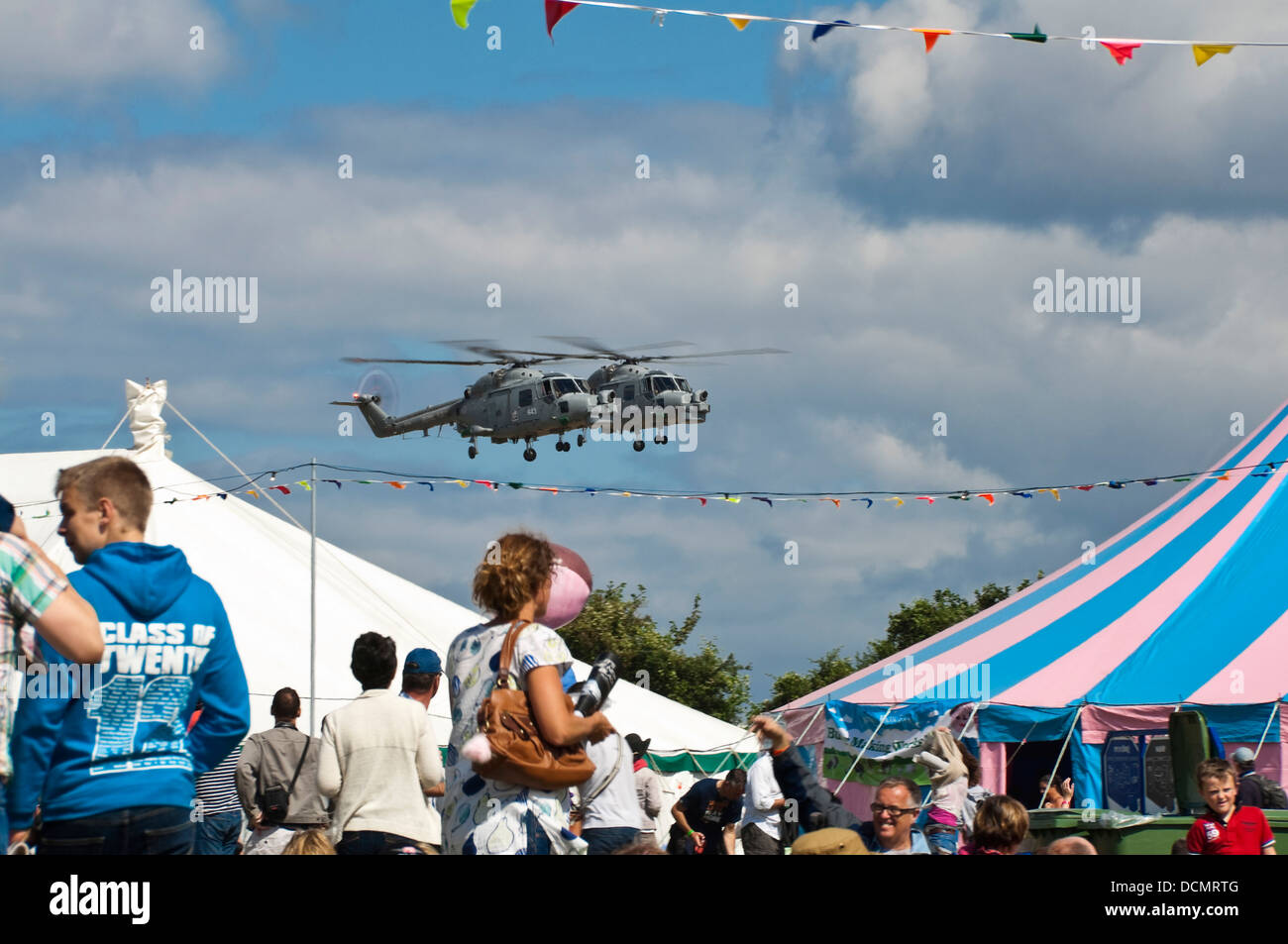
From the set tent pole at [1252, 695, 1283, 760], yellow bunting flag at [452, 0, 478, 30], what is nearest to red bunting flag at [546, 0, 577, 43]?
yellow bunting flag at [452, 0, 478, 30]

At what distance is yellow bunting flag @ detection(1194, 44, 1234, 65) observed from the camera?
8.98 m

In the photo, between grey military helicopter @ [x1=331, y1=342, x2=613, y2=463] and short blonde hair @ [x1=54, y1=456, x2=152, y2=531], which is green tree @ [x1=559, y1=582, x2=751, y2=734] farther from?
short blonde hair @ [x1=54, y1=456, x2=152, y2=531]

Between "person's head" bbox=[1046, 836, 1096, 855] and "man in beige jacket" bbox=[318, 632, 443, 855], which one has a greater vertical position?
"man in beige jacket" bbox=[318, 632, 443, 855]

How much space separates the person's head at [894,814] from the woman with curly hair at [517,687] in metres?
1.66

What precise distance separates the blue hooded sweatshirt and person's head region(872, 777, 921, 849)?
265 cm

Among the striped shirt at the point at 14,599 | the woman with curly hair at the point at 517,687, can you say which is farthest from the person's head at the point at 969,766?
the striped shirt at the point at 14,599

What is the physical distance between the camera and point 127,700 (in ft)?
10.6

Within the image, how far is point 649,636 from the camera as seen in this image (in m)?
39.2

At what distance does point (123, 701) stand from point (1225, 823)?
375cm

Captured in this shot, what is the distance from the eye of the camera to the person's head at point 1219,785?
493 cm

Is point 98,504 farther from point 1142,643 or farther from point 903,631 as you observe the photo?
point 903,631

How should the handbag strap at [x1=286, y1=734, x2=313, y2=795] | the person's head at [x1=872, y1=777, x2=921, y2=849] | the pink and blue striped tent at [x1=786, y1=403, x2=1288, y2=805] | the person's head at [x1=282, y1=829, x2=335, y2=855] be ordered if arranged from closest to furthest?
the person's head at [x1=282, y1=829, x2=335, y2=855] → the person's head at [x1=872, y1=777, x2=921, y2=849] → the handbag strap at [x1=286, y1=734, x2=313, y2=795] → the pink and blue striped tent at [x1=786, y1=403, x2=1288, y2=805]
